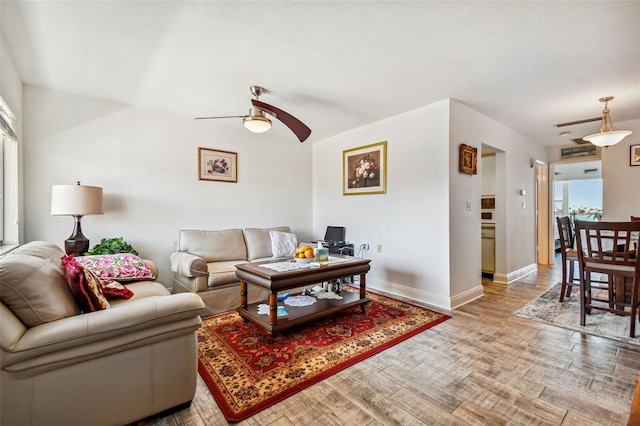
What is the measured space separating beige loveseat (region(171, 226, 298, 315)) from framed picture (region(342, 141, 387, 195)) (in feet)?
4.10

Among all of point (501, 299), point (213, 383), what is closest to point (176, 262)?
point (213, 383)

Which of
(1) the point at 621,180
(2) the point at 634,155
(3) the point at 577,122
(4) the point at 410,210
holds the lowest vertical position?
(4) the point at 410,210

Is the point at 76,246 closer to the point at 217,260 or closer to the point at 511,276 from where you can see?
the point at 217,260

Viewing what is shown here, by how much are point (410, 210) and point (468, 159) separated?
2.96 ft

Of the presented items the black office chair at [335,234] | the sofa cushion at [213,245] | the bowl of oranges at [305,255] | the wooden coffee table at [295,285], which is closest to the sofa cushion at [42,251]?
the wooden coffee table at [295,285]

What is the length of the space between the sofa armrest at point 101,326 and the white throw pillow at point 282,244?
2.30 metres

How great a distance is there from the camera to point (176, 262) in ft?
10.6

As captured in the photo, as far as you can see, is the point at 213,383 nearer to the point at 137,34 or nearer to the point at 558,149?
the point at 137,34

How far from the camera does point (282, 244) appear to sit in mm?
3912

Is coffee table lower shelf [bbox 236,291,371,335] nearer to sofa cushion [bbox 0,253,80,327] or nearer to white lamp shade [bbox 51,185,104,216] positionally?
sofa cushion [bbox 0,253,80,327]

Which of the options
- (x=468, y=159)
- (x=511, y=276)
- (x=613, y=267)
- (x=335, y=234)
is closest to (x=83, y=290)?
(x=335, y=234)

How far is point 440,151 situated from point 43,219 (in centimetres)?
435

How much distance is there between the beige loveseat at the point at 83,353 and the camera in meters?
1.17

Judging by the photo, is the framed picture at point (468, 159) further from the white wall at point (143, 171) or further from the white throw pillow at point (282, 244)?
the white wall at point (143, 171)
